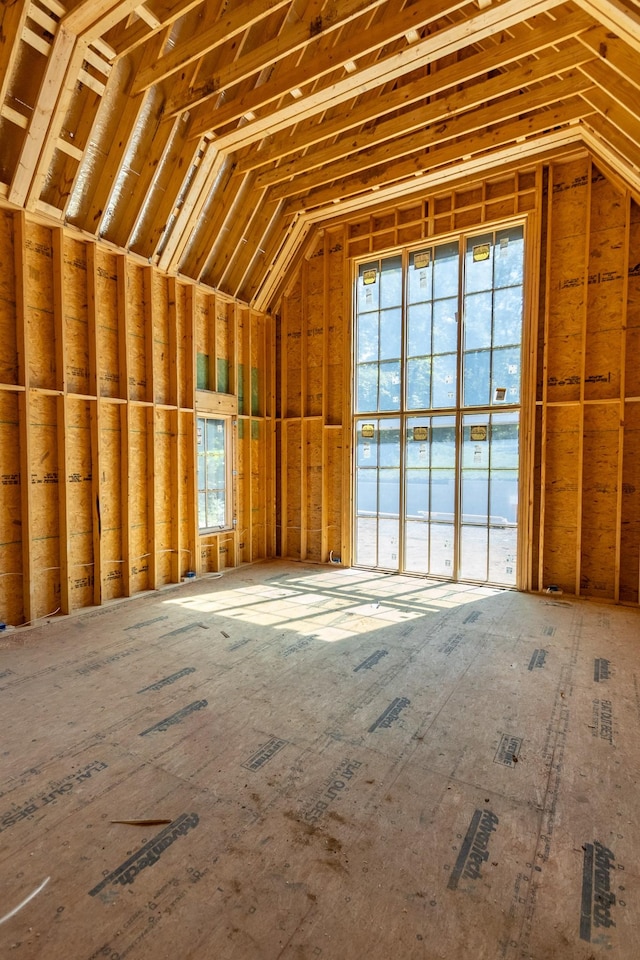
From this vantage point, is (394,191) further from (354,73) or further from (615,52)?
(615,52)

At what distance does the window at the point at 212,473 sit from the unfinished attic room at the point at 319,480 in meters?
0.06

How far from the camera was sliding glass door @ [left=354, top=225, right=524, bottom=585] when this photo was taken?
21.8ft

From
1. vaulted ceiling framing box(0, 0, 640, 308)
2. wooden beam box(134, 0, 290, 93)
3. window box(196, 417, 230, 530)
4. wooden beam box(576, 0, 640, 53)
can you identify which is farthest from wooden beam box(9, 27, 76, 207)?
wooden beam box(576, 0, 640, 53)

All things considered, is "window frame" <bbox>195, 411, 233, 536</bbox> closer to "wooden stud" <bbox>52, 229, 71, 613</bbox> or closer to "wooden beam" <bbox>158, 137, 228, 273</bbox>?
"wooden stud" <bbox>52, 229, 71, 613</bbox>

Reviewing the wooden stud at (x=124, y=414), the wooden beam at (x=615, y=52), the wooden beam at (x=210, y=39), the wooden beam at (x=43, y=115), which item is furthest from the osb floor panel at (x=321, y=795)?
the wooden beam at (x=210, y=39)

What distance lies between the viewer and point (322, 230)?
313 inches

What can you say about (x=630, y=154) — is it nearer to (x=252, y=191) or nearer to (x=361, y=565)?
(x=252, y=191)

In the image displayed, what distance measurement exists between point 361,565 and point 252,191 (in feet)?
19.9

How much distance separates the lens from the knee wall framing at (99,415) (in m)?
5.08

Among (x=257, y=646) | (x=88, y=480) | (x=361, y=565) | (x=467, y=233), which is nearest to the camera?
(x=257, y=646)

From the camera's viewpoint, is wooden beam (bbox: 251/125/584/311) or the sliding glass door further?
the sliding glass door

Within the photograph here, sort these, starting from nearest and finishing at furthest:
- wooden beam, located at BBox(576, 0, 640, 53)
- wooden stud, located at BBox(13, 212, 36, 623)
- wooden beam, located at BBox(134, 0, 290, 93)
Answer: wooden beam, located at BBox(576, 0, 640, 53)
wooden beam, located at BBox(134, 0, 290, 93)
wooden stud, located at BBox(13, 212, 36, 623)

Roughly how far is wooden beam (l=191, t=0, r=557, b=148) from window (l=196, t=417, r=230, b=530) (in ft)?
12.6

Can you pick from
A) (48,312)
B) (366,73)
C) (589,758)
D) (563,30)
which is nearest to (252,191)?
(366,73)
